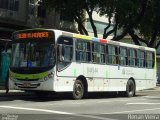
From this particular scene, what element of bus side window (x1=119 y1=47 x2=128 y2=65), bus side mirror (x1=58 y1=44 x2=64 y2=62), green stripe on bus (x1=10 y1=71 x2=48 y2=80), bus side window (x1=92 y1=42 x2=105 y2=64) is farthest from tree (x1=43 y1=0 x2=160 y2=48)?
green stripe on bus (x1=10 y1=71 x2=48 y2=80)

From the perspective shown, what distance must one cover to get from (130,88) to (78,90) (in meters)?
6.19

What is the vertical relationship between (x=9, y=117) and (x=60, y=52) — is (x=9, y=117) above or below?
below

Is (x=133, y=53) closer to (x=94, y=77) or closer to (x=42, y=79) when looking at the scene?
(x=94, y=77)

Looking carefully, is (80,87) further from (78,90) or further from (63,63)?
(63,63)

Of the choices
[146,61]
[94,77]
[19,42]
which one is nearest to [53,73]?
[19,42]

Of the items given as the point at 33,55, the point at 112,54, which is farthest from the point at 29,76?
the point at 112,54

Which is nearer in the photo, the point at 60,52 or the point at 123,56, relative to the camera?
the point at 60,52

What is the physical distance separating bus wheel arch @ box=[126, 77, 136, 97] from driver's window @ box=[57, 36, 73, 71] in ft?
22.7

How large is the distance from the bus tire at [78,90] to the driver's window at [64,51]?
1358 mm

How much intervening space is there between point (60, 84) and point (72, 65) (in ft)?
4.33

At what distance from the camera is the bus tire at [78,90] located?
22.0 m

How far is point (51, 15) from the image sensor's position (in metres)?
42.5

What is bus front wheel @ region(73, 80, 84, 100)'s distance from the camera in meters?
22.0

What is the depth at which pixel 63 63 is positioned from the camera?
20.8 m
